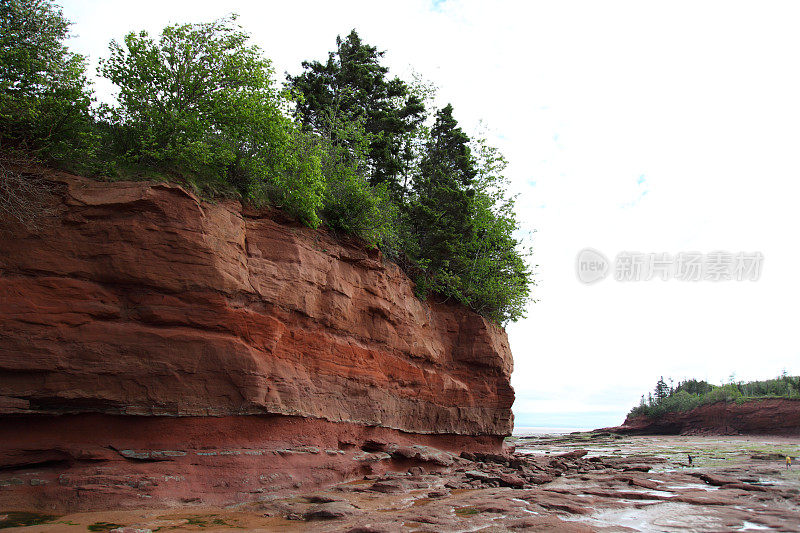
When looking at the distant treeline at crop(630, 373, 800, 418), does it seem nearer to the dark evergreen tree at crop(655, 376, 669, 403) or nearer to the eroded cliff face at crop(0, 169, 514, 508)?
the dark evergreen tree at crop(655, 376, 669, 403)

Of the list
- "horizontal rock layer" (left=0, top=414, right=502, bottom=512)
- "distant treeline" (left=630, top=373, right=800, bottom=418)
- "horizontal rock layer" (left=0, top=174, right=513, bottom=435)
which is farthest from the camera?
"distant treeline" (left=630, top=373, right=800, bottom=418)

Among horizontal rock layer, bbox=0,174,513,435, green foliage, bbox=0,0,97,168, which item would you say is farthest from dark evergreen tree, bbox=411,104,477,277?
green foliage, bbox=0,0,97,168

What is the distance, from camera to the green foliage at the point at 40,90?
9.99m

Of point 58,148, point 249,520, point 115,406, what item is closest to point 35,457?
point 115,406

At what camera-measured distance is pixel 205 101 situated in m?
11.8

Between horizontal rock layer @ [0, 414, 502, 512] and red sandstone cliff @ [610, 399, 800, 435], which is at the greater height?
horizontal rock layer @ [0, 414, 502, 512]

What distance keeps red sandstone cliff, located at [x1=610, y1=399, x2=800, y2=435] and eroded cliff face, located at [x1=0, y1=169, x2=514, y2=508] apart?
6113 cm

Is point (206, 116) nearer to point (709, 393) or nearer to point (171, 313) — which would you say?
point (171, 313)

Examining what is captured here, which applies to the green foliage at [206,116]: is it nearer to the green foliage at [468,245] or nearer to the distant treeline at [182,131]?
the distant treeline at [182,131]

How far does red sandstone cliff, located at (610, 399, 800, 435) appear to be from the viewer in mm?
52581

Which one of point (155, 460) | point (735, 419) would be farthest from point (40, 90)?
point (735, 419)

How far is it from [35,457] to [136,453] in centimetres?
174

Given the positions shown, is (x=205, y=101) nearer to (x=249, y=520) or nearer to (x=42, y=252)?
(x=42, y=252)

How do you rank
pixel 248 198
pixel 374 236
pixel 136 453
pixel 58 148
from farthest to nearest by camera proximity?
1. pixel 374 236
2. pixel 248 198
3. pixel 58 148
4. pixel 136 453
